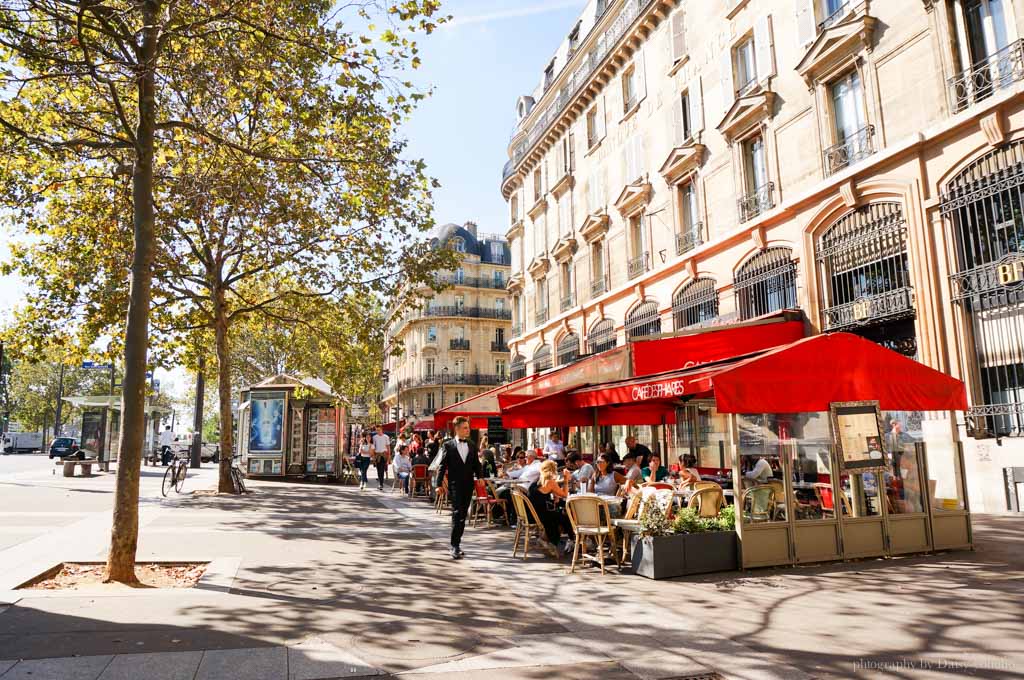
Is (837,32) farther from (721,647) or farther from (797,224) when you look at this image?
(721,647)

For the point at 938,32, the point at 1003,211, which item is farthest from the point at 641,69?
the point at 1003,211

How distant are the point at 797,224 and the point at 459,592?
39.4 feet

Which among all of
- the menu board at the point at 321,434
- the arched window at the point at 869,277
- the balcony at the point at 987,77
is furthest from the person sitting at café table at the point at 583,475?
the menu board at the point at 321,434

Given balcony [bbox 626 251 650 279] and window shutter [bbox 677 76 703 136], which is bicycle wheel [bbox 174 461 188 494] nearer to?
balcony [bbox 626 251 650 279]

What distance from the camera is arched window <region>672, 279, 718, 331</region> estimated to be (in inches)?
717

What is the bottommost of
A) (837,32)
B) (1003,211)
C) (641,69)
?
(1003,211)

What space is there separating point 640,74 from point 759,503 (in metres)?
18.1

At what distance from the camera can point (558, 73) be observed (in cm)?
2955

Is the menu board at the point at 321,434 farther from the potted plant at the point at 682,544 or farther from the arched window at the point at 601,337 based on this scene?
the potted plant at the point at 682,544

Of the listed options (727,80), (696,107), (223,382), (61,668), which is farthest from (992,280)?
(223,382)

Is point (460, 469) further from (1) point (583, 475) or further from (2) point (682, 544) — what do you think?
(2) point (682, 544)

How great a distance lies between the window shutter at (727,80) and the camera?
17.8 m

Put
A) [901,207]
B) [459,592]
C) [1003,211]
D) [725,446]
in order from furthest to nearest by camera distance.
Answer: [725,446] < [901,207] < [1003,211] < [459,592]

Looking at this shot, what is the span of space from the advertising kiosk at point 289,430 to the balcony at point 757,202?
1278 centimetres
